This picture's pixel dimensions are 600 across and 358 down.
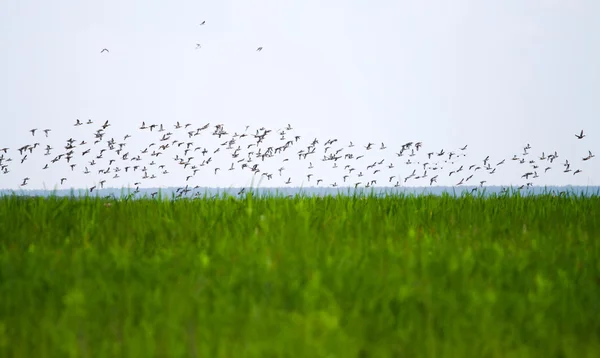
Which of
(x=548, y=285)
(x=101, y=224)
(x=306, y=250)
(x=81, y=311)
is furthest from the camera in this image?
(x=101, y=224)

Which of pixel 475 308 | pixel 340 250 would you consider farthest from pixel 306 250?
pixel 475 308

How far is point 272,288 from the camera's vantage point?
4.27m

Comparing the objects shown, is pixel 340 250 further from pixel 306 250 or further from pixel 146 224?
pixel 146 224

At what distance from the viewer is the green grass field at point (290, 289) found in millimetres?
3393

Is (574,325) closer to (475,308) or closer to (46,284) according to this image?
(475,308)

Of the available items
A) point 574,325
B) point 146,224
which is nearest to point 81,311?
point 574,325

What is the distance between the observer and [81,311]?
3.76 m

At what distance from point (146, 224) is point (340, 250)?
108 inches

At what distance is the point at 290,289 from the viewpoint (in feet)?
13.6

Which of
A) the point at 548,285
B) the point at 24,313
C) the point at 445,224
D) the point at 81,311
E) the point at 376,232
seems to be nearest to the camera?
the point at 81,311

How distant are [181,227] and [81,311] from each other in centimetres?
327

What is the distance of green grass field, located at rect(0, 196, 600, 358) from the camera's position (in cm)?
339

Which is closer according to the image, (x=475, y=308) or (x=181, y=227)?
(x=475, y=308)

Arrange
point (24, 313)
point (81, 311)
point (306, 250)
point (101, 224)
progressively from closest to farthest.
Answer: point (81, 311)
point (24, 313)
point (306, 250)
point (101, 224)
